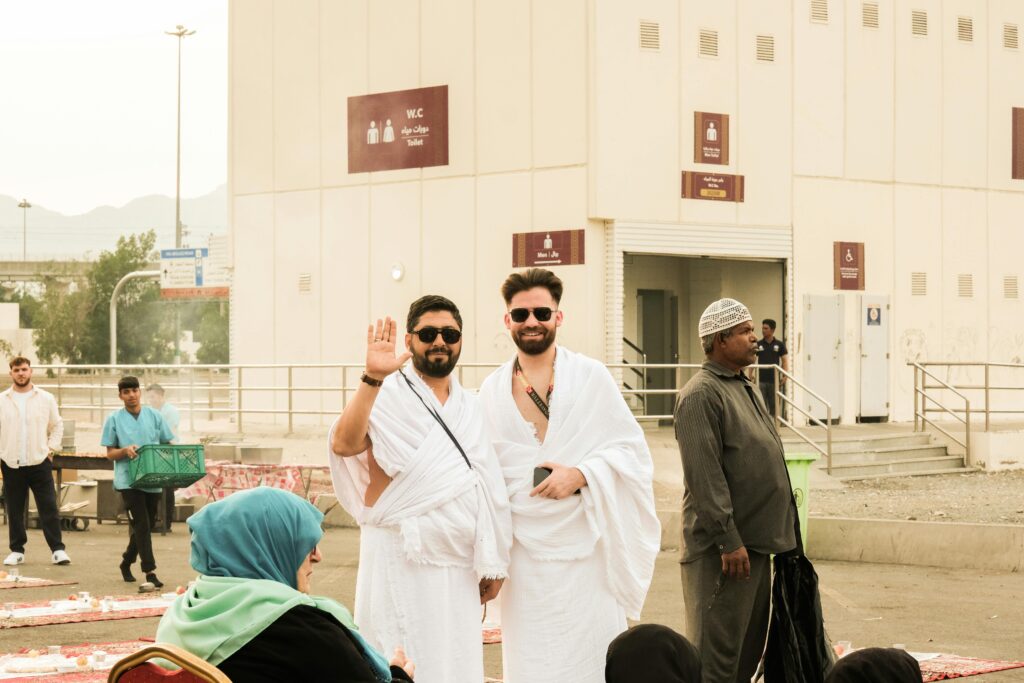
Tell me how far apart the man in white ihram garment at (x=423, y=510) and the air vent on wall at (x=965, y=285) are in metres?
23.2

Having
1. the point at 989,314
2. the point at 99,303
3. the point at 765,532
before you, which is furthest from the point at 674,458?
the point at 99,303

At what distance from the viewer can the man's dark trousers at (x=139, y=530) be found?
40.7 ft

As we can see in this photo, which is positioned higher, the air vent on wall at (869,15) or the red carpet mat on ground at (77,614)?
the air vent on wall at (869,15)

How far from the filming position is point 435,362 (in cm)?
593

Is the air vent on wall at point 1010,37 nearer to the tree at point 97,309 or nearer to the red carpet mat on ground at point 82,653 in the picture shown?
the red carpet mat on ground at point 82,653

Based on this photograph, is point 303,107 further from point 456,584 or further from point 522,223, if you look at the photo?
point 456,584

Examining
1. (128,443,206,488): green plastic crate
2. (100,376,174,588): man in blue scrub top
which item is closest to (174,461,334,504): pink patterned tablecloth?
(128,443,206,488): green plastic crate

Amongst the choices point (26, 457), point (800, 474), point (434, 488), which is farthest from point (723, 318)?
point (26, 457)

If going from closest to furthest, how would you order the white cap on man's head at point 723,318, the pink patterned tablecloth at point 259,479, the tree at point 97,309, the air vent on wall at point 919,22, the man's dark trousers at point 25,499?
the white cap on man's head at point 723,318 < the man's dark trousers at point 25,499 < the pink patterned tablecloth at point 259,479 < the air vent on wall at point 919,22 < the tree at point 97,309

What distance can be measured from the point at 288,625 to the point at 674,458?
1676cm

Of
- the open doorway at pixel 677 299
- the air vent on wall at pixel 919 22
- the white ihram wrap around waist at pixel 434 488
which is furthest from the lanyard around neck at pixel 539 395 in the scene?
the air vent on wall at pixel 919 22

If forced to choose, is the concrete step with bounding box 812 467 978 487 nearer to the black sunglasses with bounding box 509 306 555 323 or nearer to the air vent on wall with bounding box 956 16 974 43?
the air vent on wall with bounding box 956 16 974 43

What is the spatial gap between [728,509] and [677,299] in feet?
71.4

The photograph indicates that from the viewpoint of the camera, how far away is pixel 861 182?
2642cm
